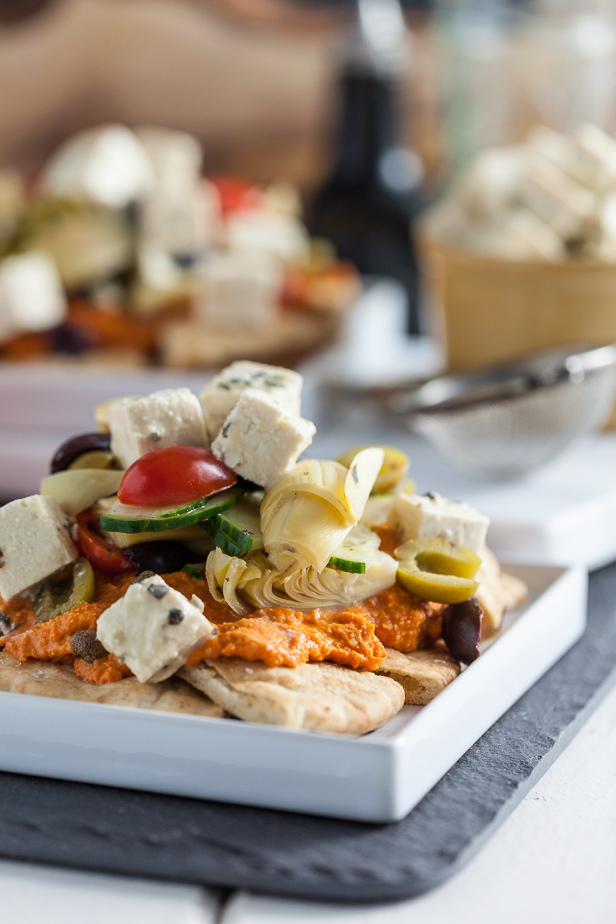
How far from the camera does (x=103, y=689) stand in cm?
136

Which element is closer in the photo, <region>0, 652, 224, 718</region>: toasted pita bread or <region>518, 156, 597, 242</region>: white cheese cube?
<region>0, 652, 224, 718</region>: toasted pita bread

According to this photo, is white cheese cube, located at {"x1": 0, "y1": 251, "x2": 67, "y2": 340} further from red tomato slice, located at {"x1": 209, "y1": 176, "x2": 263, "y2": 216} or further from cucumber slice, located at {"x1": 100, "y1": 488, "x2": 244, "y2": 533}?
cucumber slice, located at {"x1": 100, "y1": 488, "x2": 244, "y2": 533}

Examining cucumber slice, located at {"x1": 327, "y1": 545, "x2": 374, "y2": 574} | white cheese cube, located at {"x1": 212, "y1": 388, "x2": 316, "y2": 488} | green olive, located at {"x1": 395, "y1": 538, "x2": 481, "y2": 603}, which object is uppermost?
white cheese cube, located at {"x1": 212, "y1": 388, "x2": 316, "y2": 488}

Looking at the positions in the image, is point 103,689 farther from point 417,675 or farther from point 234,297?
point 234,297

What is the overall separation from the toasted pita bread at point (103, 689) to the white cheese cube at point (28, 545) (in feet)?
0.41

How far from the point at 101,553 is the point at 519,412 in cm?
99

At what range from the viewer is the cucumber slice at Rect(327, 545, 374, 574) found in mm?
1487

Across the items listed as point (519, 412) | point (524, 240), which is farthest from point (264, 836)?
point (524, 240)

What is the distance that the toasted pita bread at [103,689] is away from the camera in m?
1.33

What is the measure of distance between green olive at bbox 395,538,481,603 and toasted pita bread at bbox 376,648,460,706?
0.10 m

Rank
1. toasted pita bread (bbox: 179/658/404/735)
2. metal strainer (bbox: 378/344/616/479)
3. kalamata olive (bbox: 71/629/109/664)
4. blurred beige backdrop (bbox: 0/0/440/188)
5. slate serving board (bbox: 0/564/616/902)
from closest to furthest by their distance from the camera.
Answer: slate serving board (bbox: 0/564/616/902) < toasted pita bread (bbox: 179/658/404/735) < kalamata olive (bbox: 71/629/109/664) < metal strainer (bbox: 378/344/616/479) < blurred beige backdrop (bbox: 0/0/440/188)

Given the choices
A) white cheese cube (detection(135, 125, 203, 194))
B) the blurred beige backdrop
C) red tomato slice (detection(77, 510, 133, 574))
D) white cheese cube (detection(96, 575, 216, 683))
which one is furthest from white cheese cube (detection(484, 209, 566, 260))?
the blurred beige backdrop

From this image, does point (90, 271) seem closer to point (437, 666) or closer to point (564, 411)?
point (564, 411)

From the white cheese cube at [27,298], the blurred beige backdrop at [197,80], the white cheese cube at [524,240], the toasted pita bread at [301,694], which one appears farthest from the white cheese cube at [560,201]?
the blurred beige backdrop at [197,80]
